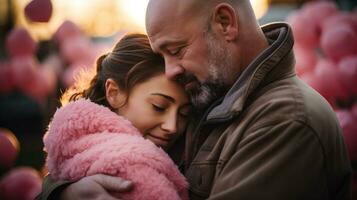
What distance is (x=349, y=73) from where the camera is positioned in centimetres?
529

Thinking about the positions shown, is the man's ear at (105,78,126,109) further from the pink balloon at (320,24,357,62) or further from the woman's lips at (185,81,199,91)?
the pink balloon at (320,24,357,62)

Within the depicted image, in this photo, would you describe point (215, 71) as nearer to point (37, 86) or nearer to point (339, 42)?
point (339, 42)

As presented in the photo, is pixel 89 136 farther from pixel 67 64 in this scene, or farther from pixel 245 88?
pixel 67 64

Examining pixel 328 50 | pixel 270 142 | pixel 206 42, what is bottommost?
pixel 328 50

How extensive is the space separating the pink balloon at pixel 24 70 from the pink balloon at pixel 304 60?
3.21 metres

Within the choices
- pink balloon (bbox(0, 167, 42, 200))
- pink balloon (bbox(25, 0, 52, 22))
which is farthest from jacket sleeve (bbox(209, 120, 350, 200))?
pink balloon (bbox(0, 167, 42, 200))

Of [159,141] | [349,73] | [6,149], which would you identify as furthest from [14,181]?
[159,141]

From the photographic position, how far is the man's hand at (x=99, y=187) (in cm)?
256

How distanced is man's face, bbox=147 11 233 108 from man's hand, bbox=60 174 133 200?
0.57 m

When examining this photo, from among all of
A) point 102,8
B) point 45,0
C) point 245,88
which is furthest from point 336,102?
point 102,8

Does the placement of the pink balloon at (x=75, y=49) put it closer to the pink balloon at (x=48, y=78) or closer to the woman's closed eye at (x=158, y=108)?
the pink balloon at (x=48, y=78)

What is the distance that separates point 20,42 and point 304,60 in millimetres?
3296

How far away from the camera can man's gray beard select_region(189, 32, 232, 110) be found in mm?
2828

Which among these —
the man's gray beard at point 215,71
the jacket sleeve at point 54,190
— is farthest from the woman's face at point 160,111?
the jacket sleeve at point 54,190
